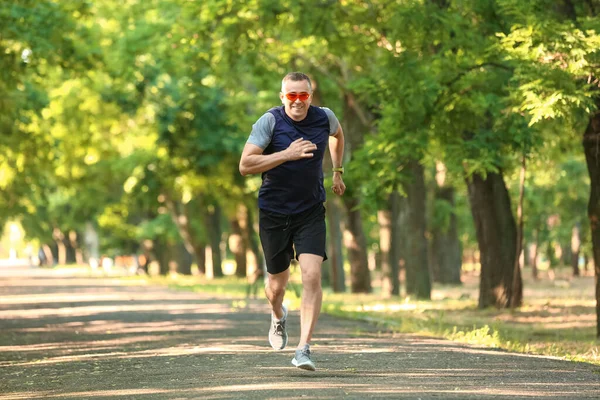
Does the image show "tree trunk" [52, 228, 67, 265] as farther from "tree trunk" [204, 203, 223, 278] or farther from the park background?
"tree trunk" [204, 203, 223, 278]

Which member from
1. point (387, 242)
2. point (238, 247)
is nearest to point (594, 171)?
point (387, 242)

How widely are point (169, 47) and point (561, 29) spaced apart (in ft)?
48.5

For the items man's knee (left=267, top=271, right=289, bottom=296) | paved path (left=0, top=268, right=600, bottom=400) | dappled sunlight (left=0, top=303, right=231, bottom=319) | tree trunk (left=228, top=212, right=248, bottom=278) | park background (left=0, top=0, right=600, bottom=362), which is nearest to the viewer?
paved path (left=0, top=268, right=600, bottom=400)

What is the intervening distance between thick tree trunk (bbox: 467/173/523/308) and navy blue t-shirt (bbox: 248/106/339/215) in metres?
13.4

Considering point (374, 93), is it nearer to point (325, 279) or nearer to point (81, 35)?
point (81, 35)

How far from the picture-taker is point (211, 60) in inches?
1044

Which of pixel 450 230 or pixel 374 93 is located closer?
pixel 374 93

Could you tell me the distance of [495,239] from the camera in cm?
2339

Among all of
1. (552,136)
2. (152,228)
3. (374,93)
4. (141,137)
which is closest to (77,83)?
(141,137)

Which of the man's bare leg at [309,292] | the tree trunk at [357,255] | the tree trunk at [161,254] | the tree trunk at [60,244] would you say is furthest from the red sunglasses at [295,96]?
the tree trunk at [60,244]

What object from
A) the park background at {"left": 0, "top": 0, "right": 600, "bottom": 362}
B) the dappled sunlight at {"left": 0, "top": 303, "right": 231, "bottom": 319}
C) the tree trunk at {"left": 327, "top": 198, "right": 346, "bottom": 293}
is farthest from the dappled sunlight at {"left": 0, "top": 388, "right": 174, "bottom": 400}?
the tree trunk at {"left": 327, "top": 198, "right": 346, "bottom": 293}

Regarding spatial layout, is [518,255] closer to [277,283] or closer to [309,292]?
[277,283]

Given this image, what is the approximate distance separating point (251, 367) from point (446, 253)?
34.2 m

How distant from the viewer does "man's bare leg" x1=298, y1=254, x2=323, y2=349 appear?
388 inches
